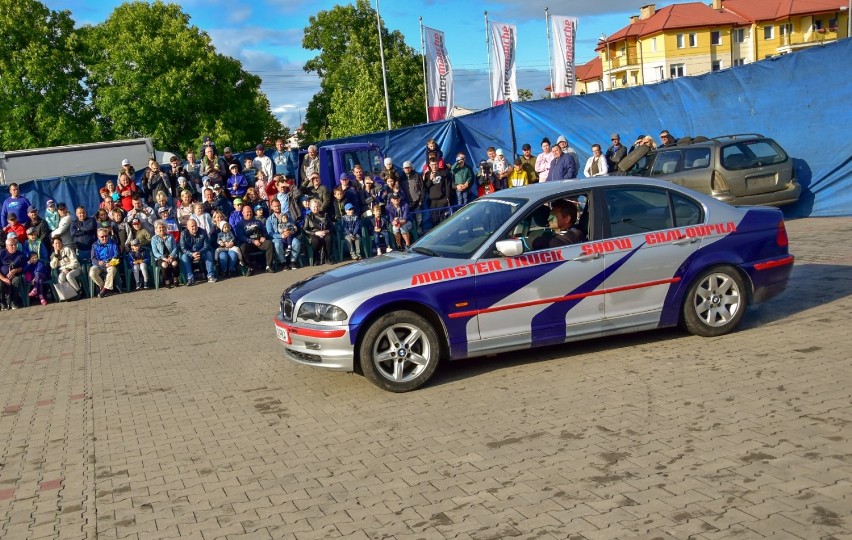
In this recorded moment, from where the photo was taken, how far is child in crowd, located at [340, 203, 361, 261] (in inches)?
699

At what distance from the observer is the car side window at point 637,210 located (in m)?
7.90

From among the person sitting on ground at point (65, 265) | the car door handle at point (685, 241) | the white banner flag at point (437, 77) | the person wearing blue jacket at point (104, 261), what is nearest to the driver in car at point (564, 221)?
the car door handle at point (685, 241)

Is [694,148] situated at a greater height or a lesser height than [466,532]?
greater

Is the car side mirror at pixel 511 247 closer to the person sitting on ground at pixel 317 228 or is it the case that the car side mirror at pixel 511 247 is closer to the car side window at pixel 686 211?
the car side window at pixel 686 211

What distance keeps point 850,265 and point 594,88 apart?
354 feet

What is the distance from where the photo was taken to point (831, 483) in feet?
15.3

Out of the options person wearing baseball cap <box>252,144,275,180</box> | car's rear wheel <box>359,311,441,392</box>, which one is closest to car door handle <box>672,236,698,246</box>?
car's rear wheel <box>359,311,441,392</box>

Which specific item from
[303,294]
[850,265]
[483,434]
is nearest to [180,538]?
[483,434]

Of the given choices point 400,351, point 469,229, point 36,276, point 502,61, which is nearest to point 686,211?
point 469,229

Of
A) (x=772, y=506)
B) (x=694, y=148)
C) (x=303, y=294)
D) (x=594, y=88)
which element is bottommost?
(x=772, y=506)

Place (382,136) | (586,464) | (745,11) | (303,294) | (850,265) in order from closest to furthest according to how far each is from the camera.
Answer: (586,464), (303,294), (850,265), (382,136), (745,11)

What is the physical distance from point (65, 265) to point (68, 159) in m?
12.5

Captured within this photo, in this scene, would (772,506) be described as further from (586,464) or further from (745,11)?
(745,11)

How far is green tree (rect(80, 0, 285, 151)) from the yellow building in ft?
155
